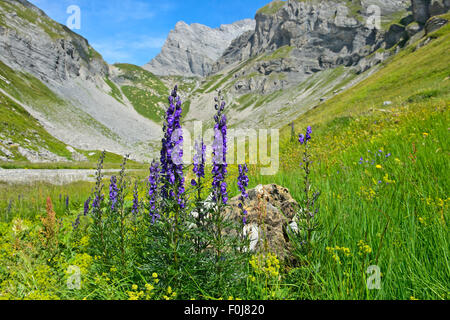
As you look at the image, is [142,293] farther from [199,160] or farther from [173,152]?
[199,160]

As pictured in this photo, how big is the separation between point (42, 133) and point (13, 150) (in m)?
20.9

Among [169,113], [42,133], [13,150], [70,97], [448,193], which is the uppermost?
[70,97]

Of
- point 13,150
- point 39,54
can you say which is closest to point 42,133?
point 13,150

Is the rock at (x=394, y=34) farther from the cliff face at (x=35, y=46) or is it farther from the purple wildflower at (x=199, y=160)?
the cliff face at (x=35, y=46)

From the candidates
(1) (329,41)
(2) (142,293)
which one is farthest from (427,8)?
(2) (142,293)

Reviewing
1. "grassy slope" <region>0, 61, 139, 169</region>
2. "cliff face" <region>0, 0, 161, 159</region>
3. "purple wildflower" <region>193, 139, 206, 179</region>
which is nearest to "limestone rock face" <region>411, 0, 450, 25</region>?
"cliff face" <region>0, 0, 161, 159</region>

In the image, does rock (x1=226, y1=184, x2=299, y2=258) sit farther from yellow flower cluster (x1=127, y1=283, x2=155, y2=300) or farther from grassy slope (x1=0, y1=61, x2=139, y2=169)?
grassy slope (x1=0, y1=61, x2=139, y2=169)

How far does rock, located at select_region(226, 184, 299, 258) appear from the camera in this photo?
368cm

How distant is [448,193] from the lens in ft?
12.5

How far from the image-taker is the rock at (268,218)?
3.68 m

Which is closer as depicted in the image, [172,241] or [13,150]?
[172,241]

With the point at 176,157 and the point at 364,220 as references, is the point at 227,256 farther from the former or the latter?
the point at 364,220

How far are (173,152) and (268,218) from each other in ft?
7.22

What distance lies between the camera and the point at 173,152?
295cm
